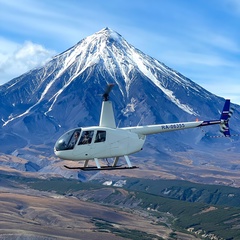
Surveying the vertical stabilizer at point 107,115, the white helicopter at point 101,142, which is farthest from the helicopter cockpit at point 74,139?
the vertical stabilizer at point 107,115

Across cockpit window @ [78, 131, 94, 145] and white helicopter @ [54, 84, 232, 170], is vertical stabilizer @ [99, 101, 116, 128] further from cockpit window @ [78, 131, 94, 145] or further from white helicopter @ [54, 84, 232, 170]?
cockpit window @ [78, 131, 94, 145]

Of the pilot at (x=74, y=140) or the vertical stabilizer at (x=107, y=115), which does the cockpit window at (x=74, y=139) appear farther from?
the vertical stabilizer at (x=107, y=115)

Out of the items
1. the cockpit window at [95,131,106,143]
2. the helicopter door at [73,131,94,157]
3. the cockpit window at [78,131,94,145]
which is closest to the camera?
the helicopter door at [73,131,94,157]

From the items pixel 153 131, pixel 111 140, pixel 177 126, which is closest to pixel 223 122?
pixel 177 126

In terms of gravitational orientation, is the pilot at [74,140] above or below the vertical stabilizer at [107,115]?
below

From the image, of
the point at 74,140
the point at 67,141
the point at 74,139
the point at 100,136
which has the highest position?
the point at 100,136

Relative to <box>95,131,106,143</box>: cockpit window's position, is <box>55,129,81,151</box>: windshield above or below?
below

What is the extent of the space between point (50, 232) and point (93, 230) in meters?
25.5

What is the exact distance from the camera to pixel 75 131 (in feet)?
164

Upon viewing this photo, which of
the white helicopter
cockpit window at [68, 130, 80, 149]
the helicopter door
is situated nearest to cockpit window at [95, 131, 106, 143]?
the white helicopter

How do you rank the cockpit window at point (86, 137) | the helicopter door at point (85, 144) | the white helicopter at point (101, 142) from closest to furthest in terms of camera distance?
1. the white helicopter at point (101, 142)
2. the helicopter door at point (85, 144)
3. the cockpit window at point (86, 137)

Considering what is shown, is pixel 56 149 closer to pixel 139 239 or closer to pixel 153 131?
pixel 153 131

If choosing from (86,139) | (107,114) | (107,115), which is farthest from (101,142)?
(107,114)

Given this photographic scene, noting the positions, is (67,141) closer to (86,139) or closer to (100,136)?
(86,139)
